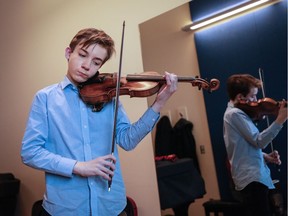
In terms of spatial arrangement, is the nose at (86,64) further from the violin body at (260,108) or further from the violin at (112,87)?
the violin body at (260,108)

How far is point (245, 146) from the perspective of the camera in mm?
1214

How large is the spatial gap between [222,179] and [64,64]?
131 cm

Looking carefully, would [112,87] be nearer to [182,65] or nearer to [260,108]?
[182,65]

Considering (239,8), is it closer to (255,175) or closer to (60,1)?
(255,175)

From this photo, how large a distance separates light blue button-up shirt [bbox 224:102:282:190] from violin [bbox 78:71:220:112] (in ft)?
0.85

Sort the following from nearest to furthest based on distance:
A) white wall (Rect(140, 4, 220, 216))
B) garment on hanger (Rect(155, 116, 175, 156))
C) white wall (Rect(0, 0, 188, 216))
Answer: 1. white wall (Rect(140, 4, 220, 216))
2. garment on hanger (Rect(155, 116, 175, 156))
3. white wall (Rect(0, 0, 188, 216))

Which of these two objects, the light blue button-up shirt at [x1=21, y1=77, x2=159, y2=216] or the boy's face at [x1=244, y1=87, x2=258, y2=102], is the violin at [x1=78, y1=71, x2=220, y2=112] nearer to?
the light blue button-up shirt at [x1=21, y1=77, x2=159, y2=216]

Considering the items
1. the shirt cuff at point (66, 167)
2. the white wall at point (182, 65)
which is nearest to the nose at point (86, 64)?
the shirt cuff at point (66, 167)

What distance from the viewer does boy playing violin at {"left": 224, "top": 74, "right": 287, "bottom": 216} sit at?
1.16 m

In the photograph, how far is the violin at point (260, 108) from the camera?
1.13 metres

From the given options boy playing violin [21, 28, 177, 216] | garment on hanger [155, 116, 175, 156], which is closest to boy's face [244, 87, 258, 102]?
boy playing violin [21, 28, 177, 216]

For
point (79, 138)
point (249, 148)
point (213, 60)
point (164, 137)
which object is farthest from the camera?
point (164, 137)

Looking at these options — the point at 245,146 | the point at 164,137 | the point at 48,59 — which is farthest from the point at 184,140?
the point at 48,59

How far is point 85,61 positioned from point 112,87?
139 mm
